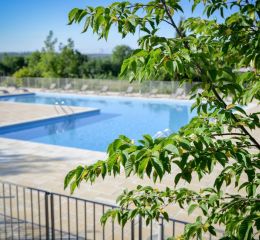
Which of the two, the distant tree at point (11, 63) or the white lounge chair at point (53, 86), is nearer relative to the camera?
the white lounge chair at point (53, 86)

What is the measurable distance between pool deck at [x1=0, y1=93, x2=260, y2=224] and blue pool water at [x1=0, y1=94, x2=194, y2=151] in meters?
3.50

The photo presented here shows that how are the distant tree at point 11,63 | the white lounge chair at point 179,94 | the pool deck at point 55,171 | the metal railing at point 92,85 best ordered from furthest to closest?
the distant tree at point 11,63
the metal railing at point 92,85
the white lounge chair at point 179,94
the pool deck at point 55,171

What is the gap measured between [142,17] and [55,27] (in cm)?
4455

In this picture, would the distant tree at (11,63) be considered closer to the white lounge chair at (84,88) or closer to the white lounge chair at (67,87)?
the white lounge chair at (67,87)

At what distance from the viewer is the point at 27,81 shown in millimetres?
36562

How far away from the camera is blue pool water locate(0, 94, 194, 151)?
51.9ft

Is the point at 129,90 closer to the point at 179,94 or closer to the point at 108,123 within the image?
the point at 179,94

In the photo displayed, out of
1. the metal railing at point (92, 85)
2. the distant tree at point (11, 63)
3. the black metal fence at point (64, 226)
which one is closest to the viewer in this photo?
the black metal fence at point (64, 226)

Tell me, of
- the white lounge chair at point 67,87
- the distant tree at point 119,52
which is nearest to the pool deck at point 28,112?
the white lounge chair at point 67,87

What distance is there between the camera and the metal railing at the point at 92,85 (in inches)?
1173

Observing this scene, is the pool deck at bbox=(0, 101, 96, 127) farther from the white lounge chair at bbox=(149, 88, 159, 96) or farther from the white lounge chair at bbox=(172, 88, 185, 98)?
the white lounge chair at bbox=(149, 88, 159, 96)

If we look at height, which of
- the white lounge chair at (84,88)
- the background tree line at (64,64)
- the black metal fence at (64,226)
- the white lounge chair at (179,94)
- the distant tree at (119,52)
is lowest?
the black metal fence at (64,226)

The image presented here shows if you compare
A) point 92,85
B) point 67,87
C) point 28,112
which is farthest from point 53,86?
point 28,112

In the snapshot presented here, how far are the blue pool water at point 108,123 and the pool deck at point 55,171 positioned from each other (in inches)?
138
